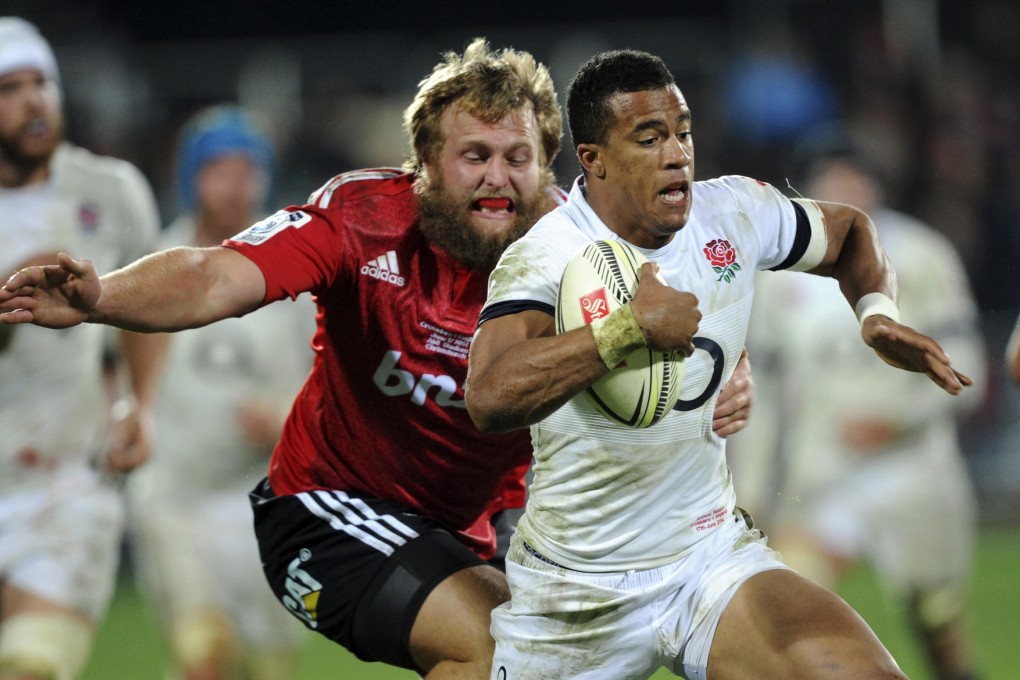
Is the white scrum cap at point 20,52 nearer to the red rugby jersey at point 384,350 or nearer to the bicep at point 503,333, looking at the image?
the red rugby jersey at point 384,350

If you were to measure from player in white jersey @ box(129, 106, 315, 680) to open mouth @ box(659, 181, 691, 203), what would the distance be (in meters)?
4.27

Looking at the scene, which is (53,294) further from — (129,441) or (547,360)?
(129,441)

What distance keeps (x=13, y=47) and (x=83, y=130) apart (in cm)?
490

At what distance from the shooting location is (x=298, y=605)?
447cm

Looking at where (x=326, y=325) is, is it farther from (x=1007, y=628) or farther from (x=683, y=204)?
(x=1007, y=628)

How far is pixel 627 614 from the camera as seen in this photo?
3.72 metres

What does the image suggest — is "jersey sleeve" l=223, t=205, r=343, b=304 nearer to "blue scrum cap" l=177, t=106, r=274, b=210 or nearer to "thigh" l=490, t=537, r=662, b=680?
"thigh" l=490, t=537, r=662, b=680

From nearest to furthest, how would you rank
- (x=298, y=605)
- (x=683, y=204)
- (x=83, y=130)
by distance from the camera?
(x=683, y=204) → (x=298, y=605) → (x=83, y=130)

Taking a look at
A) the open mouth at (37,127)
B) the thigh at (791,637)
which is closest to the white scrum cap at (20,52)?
the open mouth at (37,127)

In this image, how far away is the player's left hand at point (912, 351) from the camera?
11.4 feet

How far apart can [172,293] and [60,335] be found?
2.82 meters

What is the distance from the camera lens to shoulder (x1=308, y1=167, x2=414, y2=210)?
4.42m

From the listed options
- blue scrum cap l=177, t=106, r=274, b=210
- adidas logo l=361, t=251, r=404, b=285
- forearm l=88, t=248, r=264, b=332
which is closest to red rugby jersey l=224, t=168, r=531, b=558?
adidas logo l=361, t=251, r=404, b=285

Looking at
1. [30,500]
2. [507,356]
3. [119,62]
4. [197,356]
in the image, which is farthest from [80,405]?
[119,62]
